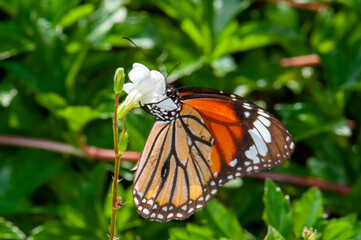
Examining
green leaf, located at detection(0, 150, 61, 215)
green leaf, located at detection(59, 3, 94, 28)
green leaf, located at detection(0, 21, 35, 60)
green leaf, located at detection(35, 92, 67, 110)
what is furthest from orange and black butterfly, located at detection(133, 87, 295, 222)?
green leaf, located at detection(0, 21, 35, 60)

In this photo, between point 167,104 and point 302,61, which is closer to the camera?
point 167,104

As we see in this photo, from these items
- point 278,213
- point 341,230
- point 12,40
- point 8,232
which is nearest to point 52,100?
point 12,40

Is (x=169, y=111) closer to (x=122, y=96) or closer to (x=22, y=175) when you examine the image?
(x=122, y=96)

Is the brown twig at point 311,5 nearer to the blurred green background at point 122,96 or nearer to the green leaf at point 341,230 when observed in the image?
the blurred green background at point 122,96

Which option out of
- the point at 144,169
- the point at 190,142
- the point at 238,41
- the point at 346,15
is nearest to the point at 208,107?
the point at 190,142

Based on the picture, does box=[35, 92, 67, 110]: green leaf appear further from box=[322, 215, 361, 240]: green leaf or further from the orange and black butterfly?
box=[322, 215, 361, 240]: green leaf

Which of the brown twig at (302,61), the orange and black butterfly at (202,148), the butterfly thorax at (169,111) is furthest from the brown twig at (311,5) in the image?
the butterfly thorax at (169,111)
